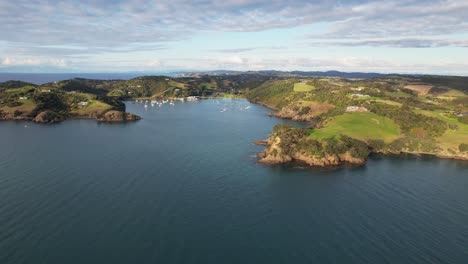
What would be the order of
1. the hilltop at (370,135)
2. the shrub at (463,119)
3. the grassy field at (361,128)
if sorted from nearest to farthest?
the hilltop at (370,135), the grassy field at (361,128), the shrub at (463,119)

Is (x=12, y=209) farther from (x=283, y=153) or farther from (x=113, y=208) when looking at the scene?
(x=283, y=153)

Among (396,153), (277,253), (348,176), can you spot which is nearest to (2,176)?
(277,253)

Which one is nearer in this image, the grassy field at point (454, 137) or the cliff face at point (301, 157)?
the cliff face at point (301, 157)

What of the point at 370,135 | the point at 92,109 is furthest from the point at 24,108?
the point at 370,135

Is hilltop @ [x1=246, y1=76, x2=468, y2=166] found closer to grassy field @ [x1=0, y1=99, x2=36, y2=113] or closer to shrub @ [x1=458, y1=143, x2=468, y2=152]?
shrub @ [x1=458, y1=143, x2=468, y2=152]

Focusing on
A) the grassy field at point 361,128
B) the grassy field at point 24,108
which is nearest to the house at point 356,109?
the grassy field at point 361,128

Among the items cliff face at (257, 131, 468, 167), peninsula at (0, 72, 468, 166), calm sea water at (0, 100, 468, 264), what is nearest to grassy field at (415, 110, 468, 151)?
peninsula at (0, 72, 468, 166)

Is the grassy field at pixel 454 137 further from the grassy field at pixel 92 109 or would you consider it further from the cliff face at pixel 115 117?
the grassy field at pixel 92 109
